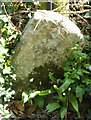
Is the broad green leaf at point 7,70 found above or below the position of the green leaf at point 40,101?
above

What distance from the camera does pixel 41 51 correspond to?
2850mm

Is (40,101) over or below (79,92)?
below

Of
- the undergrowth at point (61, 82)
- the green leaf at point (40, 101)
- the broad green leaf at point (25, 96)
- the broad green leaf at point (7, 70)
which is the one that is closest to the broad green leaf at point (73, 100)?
the undergrowth at point (61, 82)

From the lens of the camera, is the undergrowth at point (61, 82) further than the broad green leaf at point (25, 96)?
No

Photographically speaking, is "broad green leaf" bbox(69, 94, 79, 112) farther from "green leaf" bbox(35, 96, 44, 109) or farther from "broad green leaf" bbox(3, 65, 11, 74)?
"broad green leaf" bbox(3, 65, 11, 74)

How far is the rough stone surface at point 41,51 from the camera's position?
282 cm

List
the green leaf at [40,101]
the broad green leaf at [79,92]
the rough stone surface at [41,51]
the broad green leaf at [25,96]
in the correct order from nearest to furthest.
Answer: the broad green leaf at [79,92] < the broad green leaf at [25,96] < the green leaf at [40,101] < the rough stone surface at [41,51]

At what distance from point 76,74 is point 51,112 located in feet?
2.58

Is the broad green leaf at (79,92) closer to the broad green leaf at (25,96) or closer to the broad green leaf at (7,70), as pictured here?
the broad green leaf at (25,96)

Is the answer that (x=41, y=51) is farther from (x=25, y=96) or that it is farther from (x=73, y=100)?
(x=73, y=100)

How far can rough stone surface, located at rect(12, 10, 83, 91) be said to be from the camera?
111 inches

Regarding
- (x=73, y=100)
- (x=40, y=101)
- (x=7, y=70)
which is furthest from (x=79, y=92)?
(x=7, y=70)

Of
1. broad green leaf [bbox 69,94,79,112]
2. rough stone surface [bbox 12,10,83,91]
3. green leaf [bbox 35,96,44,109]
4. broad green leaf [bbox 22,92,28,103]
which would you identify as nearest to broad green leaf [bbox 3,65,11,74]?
rough stone surface [bbox 12,10,83,91]

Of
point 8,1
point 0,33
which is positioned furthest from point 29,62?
point 8,1
